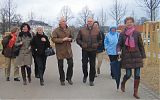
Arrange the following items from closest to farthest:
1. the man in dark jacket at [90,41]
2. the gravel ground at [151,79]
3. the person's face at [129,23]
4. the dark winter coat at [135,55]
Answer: the dark winter coat at [135,55] < the person's face at [129,23] < the gravel ground at [151,79] < the man in dark jacket at [90,41]

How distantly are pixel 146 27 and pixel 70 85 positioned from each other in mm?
7972

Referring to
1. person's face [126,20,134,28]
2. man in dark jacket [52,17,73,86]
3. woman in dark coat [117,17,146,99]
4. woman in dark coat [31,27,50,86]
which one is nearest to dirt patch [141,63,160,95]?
woman in dark coat [117,17,146,99]

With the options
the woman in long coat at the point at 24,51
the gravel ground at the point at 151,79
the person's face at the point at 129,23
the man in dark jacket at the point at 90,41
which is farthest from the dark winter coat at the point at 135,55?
the woman in long coat at the point at 24,51

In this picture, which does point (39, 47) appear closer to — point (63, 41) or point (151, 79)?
point (63, 41)

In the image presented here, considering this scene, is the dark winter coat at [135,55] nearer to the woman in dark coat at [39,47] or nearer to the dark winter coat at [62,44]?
the dark winter coat at [62,44]

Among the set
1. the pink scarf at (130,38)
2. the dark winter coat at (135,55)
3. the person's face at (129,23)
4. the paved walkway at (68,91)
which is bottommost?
the paved walkway at (68,91)

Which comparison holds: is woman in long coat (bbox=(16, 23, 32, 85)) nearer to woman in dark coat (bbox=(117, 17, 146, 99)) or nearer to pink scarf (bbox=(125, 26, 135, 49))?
woman in dark coat (bbox=(117, 17, 146, 99))

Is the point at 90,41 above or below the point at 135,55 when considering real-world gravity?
above

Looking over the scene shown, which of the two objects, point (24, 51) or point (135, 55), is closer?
point (135, 55)

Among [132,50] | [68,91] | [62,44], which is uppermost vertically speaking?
[62,44]

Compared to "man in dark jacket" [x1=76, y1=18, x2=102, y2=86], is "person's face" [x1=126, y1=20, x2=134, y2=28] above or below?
above

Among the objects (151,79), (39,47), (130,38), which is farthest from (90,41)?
(151,79)

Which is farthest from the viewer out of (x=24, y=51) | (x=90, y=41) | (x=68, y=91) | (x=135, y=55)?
(x=24, y=51)

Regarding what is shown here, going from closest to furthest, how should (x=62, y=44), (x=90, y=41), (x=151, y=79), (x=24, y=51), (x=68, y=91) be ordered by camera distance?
(x=68, y=91) → (x=90, y=41) → (x=62, y=44) → (x=24, y=51) → (x=151, y=79)
